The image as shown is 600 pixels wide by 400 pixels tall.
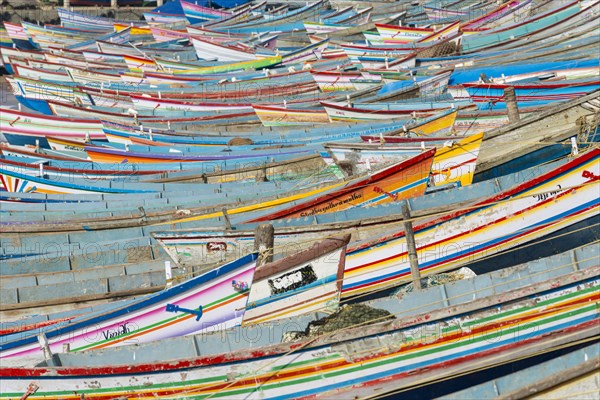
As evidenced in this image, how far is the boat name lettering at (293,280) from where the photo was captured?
35.6 feet

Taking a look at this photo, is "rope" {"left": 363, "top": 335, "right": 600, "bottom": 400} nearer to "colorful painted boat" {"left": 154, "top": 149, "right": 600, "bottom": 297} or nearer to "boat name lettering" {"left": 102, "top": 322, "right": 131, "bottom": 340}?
Result: "boat name lettering" {"left": 102, "top": 322, "right": 131, "bottom": 340}

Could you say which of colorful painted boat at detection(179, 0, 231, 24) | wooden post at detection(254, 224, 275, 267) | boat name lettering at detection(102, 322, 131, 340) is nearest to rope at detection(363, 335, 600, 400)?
wooden post at detection(254, 224, 275, 267)

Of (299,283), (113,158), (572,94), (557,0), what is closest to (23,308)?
(299,283)

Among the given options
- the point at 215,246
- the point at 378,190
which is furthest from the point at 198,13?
the point at 215,246

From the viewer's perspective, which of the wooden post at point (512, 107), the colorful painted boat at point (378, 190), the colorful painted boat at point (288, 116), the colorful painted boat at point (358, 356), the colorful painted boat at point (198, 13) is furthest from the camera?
the colorful painted boat at point (198, 13)

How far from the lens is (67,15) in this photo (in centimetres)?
3844

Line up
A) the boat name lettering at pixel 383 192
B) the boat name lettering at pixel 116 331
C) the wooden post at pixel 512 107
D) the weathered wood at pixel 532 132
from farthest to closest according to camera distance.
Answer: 1. the wooden post at pixel 512 107
2. the weathered wood at pixel 532 132
3. the boat name lettering at pixel 383 192
4. the boat name lettering at pixel 116 331

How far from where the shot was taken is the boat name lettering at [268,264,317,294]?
35.6 feet

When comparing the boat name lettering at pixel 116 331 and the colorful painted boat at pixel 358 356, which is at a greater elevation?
the boat name lettering at pixel 116 331

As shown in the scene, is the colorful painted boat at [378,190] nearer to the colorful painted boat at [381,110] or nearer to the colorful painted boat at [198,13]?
the colorful painted boat at [381,110]

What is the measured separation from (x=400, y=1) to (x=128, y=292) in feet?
88.4

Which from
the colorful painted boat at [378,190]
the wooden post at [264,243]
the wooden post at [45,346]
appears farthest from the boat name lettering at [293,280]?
the colorful painted boat at [378,190]

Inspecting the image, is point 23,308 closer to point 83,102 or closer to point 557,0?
point 83,102

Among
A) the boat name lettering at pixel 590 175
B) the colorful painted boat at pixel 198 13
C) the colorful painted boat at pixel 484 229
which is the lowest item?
the colorful painted boat at pixel 484 229
